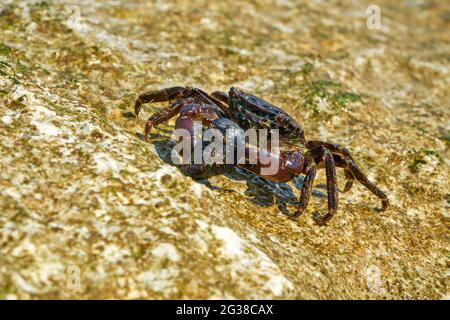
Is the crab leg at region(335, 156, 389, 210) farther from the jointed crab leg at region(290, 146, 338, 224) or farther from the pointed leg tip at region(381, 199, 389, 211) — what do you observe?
the jointed crab leg at region(290, 146, 338, 224)

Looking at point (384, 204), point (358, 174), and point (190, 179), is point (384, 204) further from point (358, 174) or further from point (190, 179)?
point (190, 179)

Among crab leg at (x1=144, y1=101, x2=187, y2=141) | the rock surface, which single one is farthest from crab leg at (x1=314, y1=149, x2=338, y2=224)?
crab leg at (x1=144, y1=101, x2=187, y2=141)

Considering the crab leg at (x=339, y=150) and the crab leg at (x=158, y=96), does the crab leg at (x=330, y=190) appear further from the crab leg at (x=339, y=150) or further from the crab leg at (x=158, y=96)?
the crab leg at (x=158, y=96)

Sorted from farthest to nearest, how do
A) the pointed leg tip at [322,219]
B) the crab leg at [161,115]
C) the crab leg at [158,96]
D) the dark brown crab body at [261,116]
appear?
the crab leg at [158,96] → the dark brown crab body at [261,116] → the crab leg at [161,115] → the pointed leg tip at [322,219]

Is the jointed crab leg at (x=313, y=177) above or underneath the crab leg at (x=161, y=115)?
underneath

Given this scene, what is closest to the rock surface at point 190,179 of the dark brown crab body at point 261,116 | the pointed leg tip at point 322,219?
the pointed leg tip at point 322,219

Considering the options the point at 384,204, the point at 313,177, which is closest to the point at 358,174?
the point at 384,204
